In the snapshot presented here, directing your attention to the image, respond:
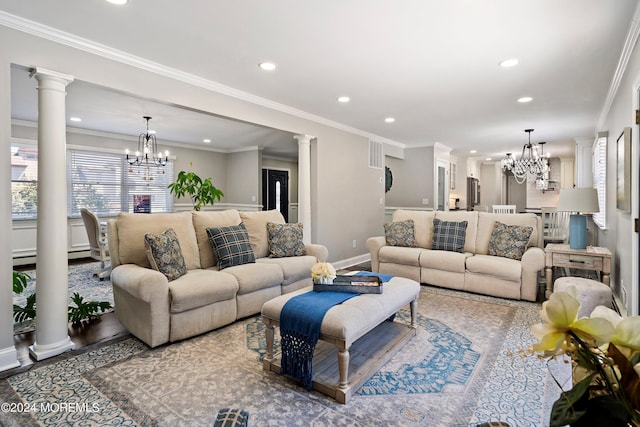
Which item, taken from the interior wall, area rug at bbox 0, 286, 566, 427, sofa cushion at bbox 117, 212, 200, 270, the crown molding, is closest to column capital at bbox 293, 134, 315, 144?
the crown molding

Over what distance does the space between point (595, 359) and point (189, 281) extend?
9.59ft

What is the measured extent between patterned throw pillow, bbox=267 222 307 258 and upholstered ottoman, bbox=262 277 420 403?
4.87 feet

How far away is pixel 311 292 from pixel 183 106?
2.47 meters

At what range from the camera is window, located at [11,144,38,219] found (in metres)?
5.95

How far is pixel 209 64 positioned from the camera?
3338 mm

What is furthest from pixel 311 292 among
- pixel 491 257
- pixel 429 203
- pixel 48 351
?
pixel 429 203

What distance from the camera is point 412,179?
26.8 ft

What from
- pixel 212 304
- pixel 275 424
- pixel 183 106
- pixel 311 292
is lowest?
pixel 275 424

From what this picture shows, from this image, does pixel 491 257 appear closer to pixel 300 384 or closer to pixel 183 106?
pixel 300 384

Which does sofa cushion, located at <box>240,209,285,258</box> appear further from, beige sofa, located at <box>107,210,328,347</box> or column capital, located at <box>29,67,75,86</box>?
column capital, located at <box>29,67,75,86</box>

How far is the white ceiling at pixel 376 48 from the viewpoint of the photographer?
7.83 ft

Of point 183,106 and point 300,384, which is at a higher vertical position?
point 183,106

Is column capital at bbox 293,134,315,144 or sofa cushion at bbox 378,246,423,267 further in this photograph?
column capital at bbox 293,134,315,144

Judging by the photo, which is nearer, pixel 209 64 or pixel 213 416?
pixel 213 416
